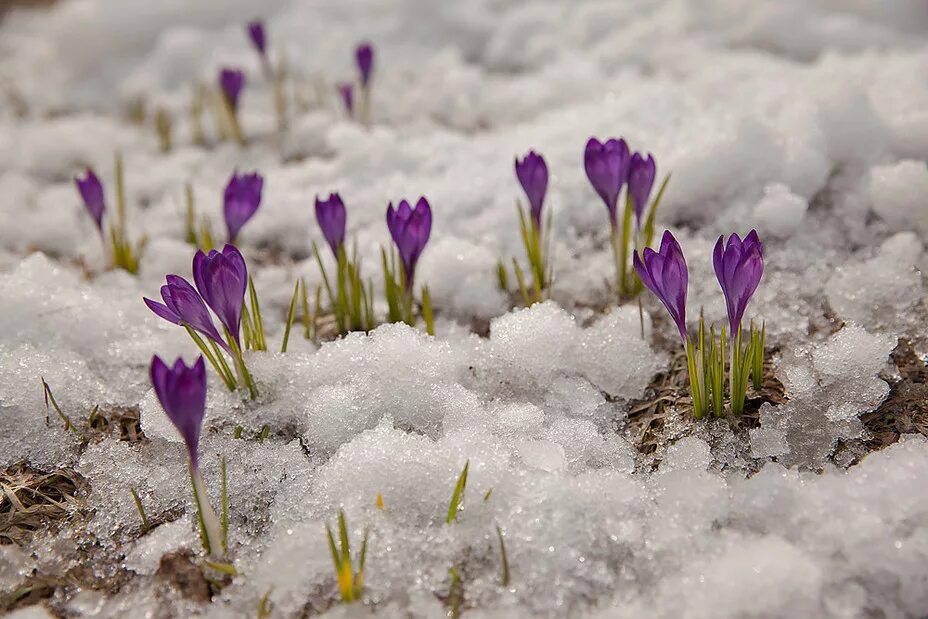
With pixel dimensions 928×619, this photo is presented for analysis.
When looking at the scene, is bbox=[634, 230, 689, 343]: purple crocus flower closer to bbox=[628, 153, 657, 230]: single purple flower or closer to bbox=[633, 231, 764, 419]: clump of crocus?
bbox=[633, 231, 764, 419]: clump of crocus

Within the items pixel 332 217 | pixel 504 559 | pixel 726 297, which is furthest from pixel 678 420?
pixel 332 217

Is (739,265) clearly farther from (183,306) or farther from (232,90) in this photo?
(232,90)

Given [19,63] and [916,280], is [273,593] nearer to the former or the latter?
[916,280]

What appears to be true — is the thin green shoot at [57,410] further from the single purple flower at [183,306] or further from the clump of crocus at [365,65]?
the clump of crocus at [365,65]

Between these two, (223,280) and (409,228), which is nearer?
(223,280)

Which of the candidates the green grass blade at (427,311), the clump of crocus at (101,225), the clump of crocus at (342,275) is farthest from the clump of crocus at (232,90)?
the green grass blade at (427,311)

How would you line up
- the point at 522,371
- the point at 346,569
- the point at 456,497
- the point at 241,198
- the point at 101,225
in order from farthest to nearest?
1. the point at 101,225
2. the point at 241,198
3. the point at 522,371
4. the point at 456,497
5. the point at 346,569

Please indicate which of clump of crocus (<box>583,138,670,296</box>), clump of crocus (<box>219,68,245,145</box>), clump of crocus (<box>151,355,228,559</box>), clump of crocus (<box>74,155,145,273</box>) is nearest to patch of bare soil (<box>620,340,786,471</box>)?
clump of crocus (<box>583,138,670,296</box>)
